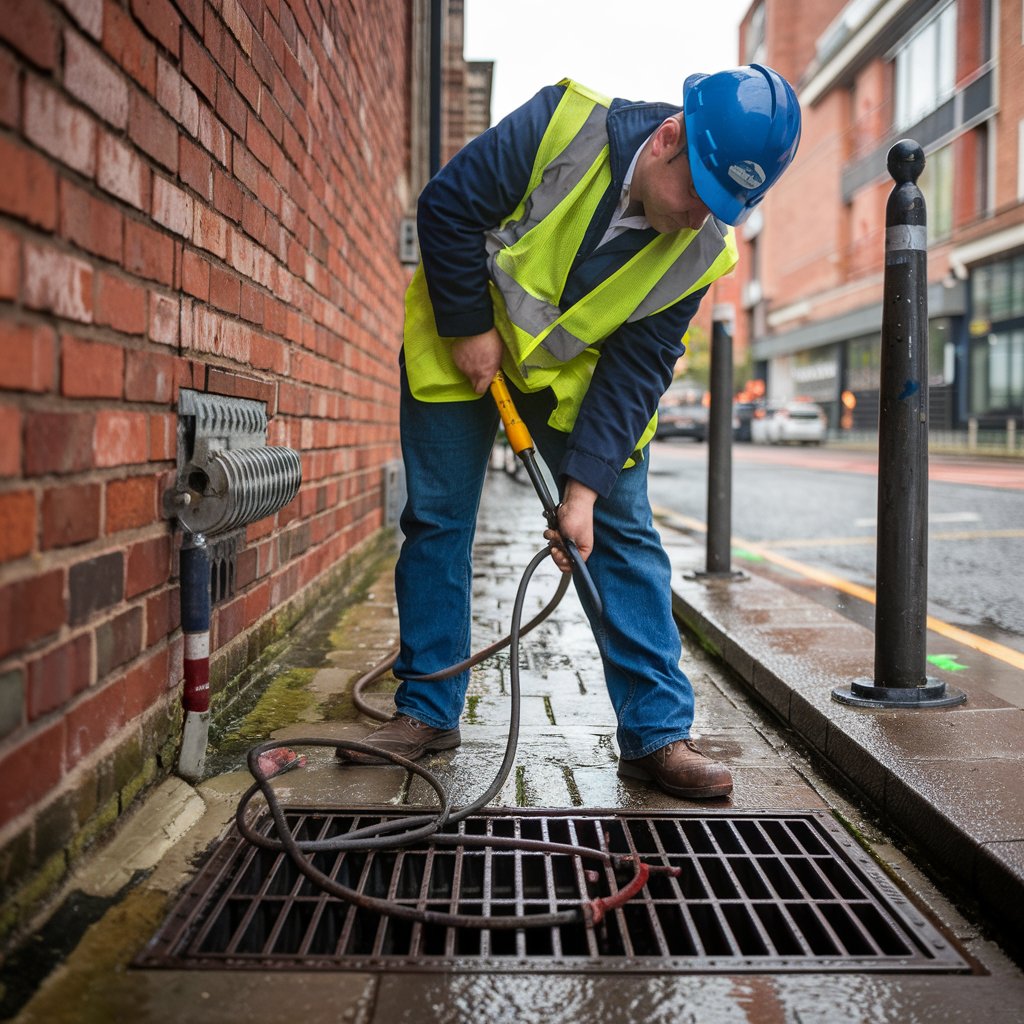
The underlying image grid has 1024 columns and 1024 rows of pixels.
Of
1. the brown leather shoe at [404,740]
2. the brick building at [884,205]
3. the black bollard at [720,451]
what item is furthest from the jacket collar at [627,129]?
the brick building at [884,205]

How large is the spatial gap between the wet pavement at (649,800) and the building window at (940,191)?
95.8ft

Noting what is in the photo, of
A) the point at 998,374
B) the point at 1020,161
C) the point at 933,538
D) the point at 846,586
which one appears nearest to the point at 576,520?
the point at 846,586

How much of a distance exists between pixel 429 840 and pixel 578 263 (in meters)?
1.30

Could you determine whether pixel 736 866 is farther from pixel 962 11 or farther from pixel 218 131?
pixel 962 11

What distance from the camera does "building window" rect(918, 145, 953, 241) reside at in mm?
29969

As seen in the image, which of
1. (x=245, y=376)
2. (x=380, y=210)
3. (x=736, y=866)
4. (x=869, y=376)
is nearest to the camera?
(x=736, y=866)

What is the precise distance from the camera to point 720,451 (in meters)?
4.98

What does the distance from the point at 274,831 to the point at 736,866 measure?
3.06 ft

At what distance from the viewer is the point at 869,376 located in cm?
3712

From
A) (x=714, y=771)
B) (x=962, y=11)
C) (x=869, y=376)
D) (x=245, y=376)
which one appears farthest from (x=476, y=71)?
(x=869, y=376)

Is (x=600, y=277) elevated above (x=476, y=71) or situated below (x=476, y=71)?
below

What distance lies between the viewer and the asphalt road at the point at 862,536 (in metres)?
5.18

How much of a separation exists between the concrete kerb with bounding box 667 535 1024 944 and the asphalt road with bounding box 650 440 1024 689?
1.03 meters

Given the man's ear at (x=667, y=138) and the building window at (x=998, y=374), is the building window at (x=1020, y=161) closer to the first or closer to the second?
the building window at (x=998, y=374)
